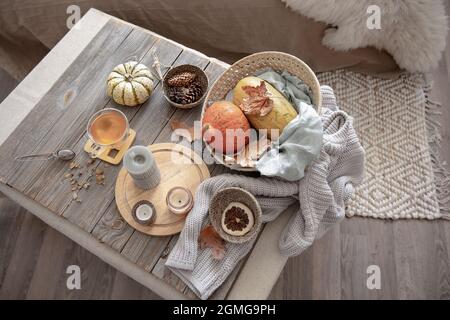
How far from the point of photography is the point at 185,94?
1043mm

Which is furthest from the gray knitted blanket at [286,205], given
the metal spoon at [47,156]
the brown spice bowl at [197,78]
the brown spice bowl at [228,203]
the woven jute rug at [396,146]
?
the woven jute rug at [396,146]

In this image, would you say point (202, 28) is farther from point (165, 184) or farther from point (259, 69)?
point (165, 184)

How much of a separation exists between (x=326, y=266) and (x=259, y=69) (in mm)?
722

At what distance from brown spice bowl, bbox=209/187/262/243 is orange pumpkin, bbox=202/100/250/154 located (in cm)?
11

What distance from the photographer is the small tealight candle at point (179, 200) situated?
3.05ft

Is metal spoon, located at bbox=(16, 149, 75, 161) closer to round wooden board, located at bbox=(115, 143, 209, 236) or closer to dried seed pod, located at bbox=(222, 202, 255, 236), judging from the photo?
round wooden board, located at bbox=(115, 143, 209, 236)

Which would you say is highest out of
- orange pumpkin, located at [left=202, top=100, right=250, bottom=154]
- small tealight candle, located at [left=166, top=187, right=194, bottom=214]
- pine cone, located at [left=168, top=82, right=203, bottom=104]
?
pine cone, located at [left=168, top=82, right=203, bottom=104]

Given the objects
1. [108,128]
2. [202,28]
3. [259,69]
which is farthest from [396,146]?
[108,128]

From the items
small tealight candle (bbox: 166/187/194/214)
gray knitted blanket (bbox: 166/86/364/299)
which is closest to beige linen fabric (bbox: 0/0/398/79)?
gray knitted blanket (bbox: 166/86/364/299)

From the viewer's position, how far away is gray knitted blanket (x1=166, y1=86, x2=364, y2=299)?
88cm

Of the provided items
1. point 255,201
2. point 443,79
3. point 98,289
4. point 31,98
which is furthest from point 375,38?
point 98,289

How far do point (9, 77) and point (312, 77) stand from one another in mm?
1415

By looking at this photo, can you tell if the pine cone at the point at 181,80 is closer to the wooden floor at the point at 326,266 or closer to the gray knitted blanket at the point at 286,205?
the gray knitted blanket at the point at 286,205

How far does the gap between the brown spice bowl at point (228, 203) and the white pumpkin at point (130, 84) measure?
0.36 m
